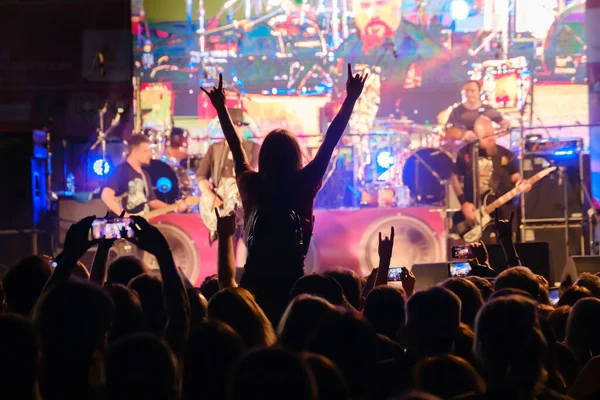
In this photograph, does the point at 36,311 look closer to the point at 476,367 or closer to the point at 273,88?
the point at 476,367

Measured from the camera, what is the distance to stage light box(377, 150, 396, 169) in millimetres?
11000

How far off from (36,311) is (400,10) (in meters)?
10.9

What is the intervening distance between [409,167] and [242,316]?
8.50 metres

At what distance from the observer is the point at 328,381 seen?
5.82 ft

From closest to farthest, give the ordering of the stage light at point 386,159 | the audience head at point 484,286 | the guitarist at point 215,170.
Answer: the audience head at point 484,286 < the guitarist at point 215,170 < the stage light at point 386,159

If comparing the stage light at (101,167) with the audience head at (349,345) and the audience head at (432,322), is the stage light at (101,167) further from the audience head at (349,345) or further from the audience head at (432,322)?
the audience head at (349,345)

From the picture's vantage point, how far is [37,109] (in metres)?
12.4

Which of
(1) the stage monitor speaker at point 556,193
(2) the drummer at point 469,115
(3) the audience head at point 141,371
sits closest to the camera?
(3) the audience head at point 141,371

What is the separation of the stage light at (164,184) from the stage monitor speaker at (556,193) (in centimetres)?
438

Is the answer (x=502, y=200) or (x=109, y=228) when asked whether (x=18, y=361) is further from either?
(x=502, y=200)

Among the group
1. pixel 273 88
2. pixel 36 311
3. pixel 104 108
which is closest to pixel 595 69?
pixel 273 88

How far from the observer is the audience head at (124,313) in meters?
2.64

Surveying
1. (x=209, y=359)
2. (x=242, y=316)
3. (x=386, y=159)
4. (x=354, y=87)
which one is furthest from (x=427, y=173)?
(x=209, y=359)

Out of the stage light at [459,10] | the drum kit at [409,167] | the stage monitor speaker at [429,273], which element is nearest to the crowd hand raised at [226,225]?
the stage monitor speaker at [429,273]
